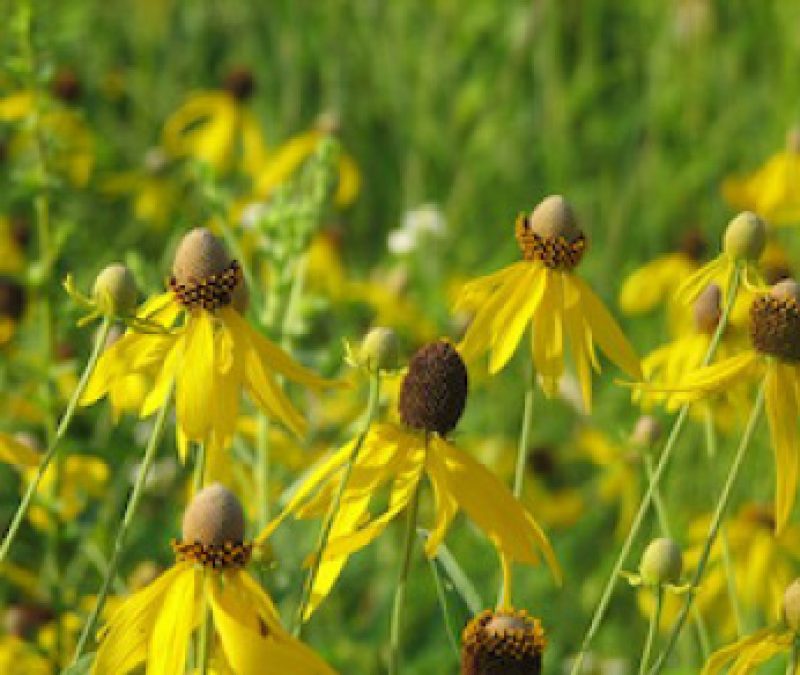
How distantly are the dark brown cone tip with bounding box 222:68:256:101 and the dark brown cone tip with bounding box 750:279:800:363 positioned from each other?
2.40 meters

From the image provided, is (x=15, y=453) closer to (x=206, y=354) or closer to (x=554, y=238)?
(x=206, y=354)

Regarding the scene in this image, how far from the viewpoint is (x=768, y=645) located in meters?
1.51

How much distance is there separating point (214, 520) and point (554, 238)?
59cm

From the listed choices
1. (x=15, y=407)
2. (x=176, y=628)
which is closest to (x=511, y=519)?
(x=176, y=628)

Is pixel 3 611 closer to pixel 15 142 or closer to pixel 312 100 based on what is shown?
pixel 15 142

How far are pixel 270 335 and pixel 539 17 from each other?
95.9 inches

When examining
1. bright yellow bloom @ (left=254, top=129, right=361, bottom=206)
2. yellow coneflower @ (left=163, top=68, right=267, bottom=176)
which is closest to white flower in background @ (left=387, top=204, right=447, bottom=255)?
bright yellow bloom @ (left=254, top=129, right=361, bottom=206)

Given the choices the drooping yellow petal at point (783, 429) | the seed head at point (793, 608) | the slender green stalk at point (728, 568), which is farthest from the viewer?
the slender green stalk at point (728, 568)

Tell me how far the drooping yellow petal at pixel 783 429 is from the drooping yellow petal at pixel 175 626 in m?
0.52

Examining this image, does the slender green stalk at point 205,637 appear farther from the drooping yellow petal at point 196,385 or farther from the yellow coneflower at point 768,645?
the yellow coneflower at point 768,645

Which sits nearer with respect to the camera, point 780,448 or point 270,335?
point 780,448

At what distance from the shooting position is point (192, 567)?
1.37m

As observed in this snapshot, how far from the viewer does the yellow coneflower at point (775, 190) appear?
3.55 m

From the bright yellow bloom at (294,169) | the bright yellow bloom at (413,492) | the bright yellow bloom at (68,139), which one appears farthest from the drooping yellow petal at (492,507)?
the bright yellow bloom at (294,169)
